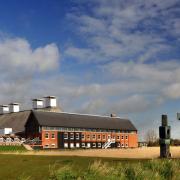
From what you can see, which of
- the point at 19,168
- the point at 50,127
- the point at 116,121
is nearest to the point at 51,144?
the point at 50,127

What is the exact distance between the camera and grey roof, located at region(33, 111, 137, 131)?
103125mm

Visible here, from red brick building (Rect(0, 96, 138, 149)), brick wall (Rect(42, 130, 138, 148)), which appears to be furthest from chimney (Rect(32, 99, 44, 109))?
brick wall (Rect(42, 130, 138, 148))

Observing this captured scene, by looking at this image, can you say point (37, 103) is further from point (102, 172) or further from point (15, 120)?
point (102, 172)

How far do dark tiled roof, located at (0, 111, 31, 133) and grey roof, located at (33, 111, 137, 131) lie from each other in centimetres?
886

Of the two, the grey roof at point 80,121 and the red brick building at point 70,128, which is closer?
the red brick building at point 70,128

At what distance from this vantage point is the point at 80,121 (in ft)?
365

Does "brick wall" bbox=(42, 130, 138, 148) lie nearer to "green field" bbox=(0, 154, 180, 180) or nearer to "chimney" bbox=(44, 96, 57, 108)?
"chimney" bbox=(44, 96, 57, 108)

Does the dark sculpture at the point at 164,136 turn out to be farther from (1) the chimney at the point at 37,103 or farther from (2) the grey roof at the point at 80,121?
(1) the chimney at the point at 37,103

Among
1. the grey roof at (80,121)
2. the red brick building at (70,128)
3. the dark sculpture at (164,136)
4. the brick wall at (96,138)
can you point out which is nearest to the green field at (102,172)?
the dark sculpture at (164,136)

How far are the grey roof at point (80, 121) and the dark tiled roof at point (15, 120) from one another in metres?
8.86

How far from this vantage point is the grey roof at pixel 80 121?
10312 cm

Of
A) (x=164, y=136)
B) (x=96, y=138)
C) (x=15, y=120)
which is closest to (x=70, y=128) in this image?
(x=96, y=138)

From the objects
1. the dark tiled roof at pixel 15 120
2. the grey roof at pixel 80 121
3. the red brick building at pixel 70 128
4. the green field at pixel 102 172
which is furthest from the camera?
the dark tiled roof at pixel 15 120

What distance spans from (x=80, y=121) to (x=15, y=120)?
1816 cm
